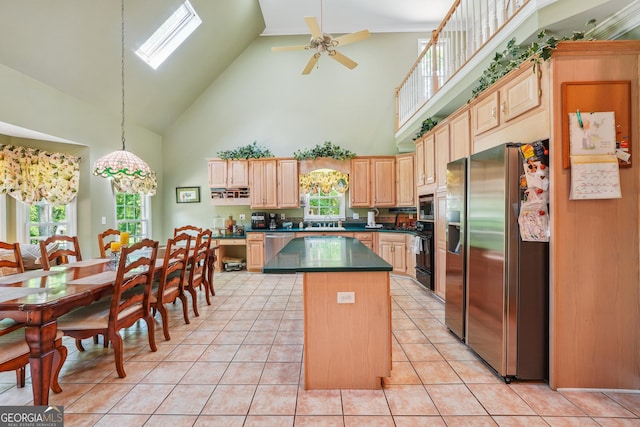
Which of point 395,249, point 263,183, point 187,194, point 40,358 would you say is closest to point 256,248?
point 263,183

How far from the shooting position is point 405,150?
6148 mm

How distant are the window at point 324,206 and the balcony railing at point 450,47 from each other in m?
2.04

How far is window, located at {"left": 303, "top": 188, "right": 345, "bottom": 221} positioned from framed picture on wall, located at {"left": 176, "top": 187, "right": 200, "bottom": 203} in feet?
8.19

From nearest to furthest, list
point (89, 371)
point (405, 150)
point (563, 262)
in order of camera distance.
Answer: point (563, 262) → point (89, 371) → point (405, 150)

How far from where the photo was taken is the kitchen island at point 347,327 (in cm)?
190

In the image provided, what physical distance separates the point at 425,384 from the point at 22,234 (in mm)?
5468

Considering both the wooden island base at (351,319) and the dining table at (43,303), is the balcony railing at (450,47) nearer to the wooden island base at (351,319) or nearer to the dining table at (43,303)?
the wooden island base at (351,319)

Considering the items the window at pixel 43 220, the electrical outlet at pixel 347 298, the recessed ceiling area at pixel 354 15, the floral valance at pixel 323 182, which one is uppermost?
the recessed ceiling area at pixel 354 15

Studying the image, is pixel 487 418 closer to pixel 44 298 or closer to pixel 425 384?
pixel 425 384

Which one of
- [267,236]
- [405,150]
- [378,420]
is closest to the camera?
[378,420]

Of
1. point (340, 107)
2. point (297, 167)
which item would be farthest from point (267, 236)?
point (340, 107)

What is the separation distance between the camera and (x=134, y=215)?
18.1 ft

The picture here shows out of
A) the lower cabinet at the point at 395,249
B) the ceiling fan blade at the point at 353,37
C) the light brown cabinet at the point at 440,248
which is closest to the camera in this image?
the ceiling fan blade at the point at 353,37

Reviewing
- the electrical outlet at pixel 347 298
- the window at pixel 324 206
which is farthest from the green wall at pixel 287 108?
the electrical outlet at pixel 347 298
